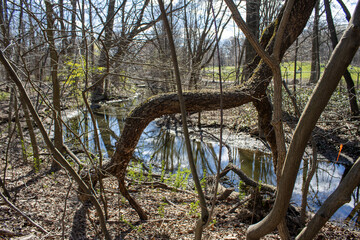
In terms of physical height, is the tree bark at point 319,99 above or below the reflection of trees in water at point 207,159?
above

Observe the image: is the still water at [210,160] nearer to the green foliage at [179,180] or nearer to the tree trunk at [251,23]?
the green foliage at [179,180]

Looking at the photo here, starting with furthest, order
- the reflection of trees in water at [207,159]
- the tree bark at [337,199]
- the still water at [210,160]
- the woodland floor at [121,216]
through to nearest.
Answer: the reflection of trees in water at [207,159], the still water at [210,160], the woodland floor at [121,216], the tree bark at [337,199]

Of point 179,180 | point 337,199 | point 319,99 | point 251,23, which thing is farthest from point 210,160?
point 319,99

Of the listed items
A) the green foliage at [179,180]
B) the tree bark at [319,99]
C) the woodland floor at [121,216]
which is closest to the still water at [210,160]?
the green foliage at [179,180]

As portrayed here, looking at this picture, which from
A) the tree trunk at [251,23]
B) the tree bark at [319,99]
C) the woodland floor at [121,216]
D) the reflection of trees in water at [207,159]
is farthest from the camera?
the tree trunk at [251,23]

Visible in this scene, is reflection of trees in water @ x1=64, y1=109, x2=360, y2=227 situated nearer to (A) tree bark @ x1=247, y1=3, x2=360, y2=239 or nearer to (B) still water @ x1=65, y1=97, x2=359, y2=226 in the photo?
(B) still water @ x1=65, y1=97, x2=359, y2=226

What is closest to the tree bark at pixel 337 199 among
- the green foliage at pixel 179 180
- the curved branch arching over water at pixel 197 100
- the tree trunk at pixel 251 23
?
the curved branch arching over water at pixel 197 100

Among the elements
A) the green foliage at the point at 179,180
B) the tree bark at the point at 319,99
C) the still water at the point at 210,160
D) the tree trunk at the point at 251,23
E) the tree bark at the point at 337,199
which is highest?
the tree trunk at the point at 251,23

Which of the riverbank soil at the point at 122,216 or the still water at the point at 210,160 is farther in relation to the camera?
the still water at the point at 210,160

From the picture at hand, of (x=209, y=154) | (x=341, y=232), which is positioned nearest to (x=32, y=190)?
(x=341, y=232)

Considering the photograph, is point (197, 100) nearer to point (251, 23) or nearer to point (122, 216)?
point (122, 216)

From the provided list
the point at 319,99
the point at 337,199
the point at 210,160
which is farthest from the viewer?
the point at 210,160

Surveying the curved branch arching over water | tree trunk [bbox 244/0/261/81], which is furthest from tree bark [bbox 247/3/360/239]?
tree trunk [bbox 244/0/261/81]

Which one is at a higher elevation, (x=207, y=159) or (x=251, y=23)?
(x=251, y=23)
